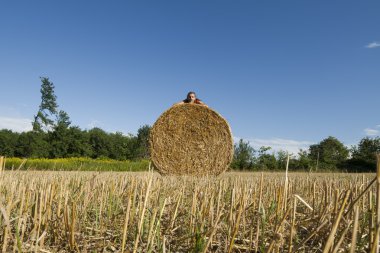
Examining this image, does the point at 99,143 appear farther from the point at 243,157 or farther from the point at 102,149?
the point at 243,157

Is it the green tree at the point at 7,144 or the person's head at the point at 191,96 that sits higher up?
the person's head at the point at 191,96

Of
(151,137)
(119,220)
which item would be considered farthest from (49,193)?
(151,137)

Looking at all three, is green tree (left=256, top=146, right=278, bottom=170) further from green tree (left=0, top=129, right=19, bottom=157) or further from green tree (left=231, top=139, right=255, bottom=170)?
green tree (left=0, top=129, right=19, bottom=157)

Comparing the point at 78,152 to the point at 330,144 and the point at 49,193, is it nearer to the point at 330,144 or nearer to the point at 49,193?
the point at 49,193

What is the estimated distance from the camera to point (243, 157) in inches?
983

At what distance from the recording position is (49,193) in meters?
2.41

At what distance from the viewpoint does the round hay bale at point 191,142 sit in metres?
9.75

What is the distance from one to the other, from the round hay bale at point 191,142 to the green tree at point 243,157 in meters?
13.9

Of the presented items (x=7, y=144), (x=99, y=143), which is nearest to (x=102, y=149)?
(x=99, y=143)

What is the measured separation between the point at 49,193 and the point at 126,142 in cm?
3234

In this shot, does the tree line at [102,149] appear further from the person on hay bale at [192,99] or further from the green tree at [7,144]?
the person on hay bale at [192,99]

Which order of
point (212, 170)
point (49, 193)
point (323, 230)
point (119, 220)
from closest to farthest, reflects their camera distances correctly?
point (323, 230) → point (49, 193) → point (119, 220) → point (212, 170)

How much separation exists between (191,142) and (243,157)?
1542 cm

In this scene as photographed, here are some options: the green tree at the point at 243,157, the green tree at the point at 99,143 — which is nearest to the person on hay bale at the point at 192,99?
the green tree at the point at 243,157
